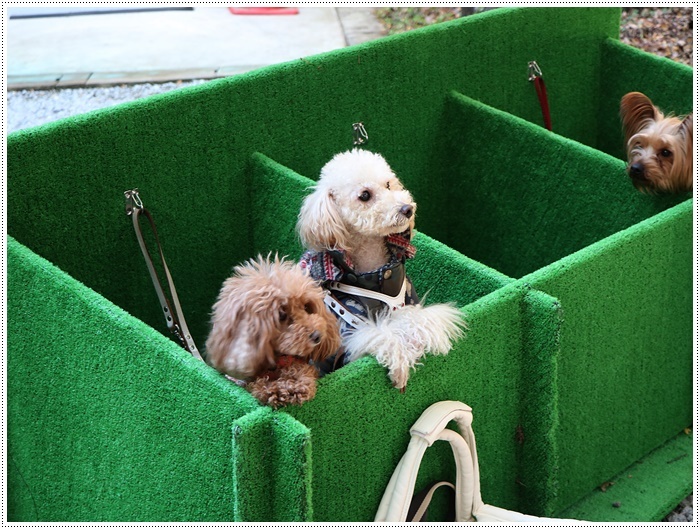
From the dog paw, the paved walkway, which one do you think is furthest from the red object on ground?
the dog paw

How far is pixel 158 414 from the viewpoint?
230 centimetres

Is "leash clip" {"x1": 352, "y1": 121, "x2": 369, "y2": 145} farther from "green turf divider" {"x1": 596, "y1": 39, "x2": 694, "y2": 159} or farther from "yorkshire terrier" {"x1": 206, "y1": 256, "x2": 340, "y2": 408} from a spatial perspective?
"yorkshire terrier" {"x1": 206, "y1": 256, "x2": 340, "y2": 408}

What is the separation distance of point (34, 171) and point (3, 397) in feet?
2.35

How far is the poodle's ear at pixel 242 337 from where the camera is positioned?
2080 millimetres

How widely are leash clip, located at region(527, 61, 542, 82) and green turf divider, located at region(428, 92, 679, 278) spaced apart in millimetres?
447

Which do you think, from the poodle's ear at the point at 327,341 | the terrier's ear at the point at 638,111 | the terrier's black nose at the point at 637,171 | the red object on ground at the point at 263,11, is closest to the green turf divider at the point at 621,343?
the terrier's black nose at the point at 637,171

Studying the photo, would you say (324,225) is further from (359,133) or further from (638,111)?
(638,111)

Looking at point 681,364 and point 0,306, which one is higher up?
point 0,306

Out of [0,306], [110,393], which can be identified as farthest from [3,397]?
[110,393]

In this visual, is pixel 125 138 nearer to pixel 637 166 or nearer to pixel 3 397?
pixel 3 397

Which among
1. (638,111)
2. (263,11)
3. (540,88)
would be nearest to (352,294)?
(638,111)

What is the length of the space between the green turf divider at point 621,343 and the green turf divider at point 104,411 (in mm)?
956

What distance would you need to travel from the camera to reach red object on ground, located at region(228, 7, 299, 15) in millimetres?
7465

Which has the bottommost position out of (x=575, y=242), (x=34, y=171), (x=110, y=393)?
(x=575, y=242)
